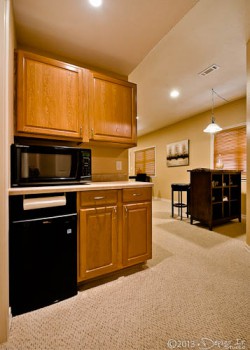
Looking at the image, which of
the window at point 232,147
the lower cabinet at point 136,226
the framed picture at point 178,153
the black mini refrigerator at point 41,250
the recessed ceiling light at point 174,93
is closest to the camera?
the black mini refrigerator at point 41,250

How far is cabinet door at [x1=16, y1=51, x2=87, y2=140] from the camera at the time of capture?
163 cm

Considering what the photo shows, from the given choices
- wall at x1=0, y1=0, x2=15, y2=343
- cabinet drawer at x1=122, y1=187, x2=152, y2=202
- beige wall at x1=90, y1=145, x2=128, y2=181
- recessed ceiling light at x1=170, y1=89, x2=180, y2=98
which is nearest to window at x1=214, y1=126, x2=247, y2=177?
recessed ceiling light at x1=170, y1=89, x2=180, y2=98

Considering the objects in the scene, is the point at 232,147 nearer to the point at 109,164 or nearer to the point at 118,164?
the point at 118,164

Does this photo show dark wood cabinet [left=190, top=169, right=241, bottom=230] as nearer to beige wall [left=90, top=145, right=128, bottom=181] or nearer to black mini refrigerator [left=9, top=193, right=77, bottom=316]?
beige wall [left=90, top=145, right=128, bottom=181]

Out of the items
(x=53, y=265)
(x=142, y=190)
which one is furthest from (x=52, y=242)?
(x=142, y=190)

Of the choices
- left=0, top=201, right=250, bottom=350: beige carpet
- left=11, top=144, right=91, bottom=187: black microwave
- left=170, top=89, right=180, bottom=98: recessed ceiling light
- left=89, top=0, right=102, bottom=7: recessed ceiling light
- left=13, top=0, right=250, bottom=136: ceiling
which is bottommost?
left=0, top=201, right=250, bottom=350: beige carpet

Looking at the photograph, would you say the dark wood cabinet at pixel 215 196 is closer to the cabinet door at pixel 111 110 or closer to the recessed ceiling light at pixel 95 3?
the cabinet door at pixel 111 110

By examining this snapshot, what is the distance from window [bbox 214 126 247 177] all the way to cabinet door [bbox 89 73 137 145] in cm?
312

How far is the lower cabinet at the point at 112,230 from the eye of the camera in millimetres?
1572

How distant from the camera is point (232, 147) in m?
4.21

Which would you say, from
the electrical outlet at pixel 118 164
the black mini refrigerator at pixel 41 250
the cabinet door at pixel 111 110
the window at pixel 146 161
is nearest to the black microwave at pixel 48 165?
the black mini refrigerator at pixel 41 250

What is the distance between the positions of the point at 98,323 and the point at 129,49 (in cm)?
269

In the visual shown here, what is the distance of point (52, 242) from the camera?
1.41 m

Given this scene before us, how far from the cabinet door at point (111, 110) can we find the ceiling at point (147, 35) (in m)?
→ 0.37
